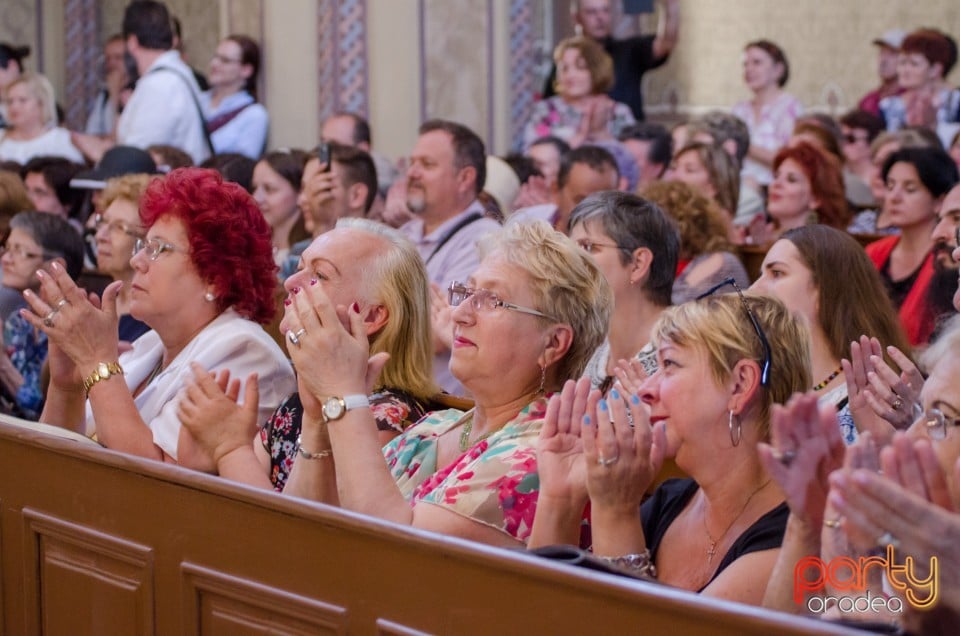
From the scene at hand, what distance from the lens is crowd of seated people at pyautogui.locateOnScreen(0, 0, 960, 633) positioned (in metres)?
2.11

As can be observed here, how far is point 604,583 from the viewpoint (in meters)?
1.61

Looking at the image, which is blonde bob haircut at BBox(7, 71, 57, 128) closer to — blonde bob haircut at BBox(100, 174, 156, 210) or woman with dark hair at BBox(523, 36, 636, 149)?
woman with dark hair at BBox(523, 36, 636, 149)

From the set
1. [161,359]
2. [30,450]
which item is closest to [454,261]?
[161,359]

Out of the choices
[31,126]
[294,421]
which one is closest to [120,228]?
[294,421]

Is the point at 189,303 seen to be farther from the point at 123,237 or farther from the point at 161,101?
the point at 161,101

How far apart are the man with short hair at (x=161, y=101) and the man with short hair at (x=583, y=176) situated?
6.59ft

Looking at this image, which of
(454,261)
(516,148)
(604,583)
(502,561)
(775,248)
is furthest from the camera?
(516,148)

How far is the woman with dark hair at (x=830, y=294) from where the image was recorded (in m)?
3.22

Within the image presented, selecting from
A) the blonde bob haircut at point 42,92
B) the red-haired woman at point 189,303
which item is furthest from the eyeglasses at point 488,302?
the blonde bob haircut at point 42,92

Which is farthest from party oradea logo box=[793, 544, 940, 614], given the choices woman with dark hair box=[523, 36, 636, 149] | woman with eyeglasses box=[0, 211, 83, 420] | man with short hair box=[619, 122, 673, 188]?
woman with dark hair box=[523, 36, 636, 149]

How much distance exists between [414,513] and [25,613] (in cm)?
78

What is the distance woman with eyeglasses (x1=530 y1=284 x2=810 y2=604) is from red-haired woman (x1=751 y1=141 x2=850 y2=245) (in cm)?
353

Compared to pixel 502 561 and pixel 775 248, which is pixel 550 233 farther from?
pixel 502 561

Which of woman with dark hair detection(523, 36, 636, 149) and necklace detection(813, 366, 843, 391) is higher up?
woman with dark hair detection(523, 36, 636, 149)
